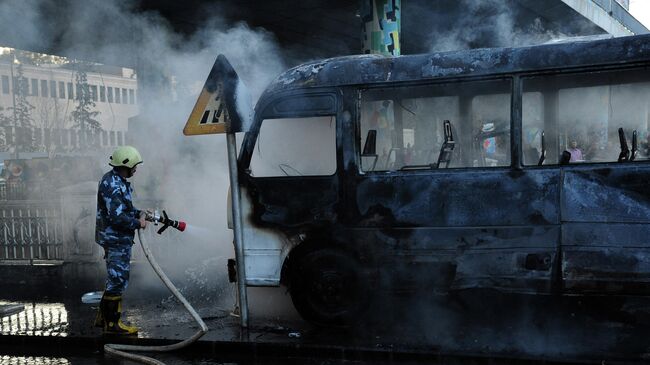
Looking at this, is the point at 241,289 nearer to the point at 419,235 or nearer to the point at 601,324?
the point at 419,235

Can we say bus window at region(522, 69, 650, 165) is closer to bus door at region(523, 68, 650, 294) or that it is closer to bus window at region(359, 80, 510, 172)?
bus door at region(523, 68, 650, 294)

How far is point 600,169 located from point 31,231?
7862 mm

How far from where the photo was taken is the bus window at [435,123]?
5.52 m

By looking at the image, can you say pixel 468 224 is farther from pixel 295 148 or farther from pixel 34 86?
pixel 34 86

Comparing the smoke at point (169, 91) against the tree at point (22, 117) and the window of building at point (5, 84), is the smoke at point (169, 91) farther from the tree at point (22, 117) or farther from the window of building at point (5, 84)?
the window of building at point (5, 84)

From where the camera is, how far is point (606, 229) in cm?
510

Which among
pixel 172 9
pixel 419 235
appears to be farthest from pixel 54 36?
pixel 419 235

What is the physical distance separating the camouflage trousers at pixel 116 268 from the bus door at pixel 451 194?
2.22 meters

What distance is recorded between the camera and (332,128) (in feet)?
18.9

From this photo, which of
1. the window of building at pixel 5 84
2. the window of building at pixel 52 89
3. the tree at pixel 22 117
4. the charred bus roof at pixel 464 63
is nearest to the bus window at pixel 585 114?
the charred bus roof at pixel 464 63

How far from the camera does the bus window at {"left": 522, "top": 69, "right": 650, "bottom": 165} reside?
5180mm

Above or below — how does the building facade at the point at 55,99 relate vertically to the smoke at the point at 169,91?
above

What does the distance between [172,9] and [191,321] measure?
10.1 metres

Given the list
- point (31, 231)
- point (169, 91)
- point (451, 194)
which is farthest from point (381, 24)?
point (451, 194)
